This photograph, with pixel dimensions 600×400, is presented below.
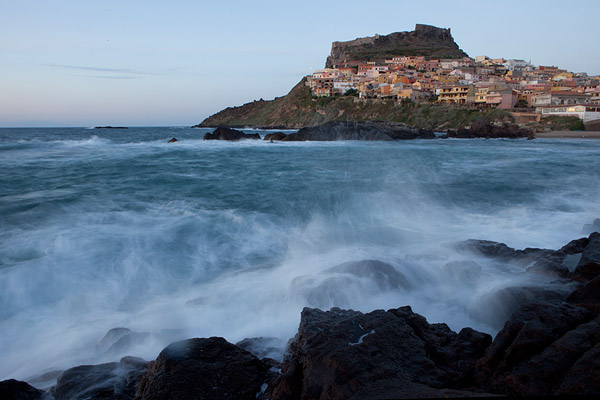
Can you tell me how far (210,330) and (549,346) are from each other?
3.67 metres

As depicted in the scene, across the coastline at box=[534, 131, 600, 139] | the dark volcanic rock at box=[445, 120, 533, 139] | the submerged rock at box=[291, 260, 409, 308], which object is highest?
the dark volcanic rock at box=[445, 120, 533, 139]

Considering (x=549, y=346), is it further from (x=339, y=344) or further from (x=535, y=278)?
(x=535, y=278)

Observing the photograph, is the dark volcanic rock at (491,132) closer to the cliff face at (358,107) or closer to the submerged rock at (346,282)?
the cliff face at (358,107)

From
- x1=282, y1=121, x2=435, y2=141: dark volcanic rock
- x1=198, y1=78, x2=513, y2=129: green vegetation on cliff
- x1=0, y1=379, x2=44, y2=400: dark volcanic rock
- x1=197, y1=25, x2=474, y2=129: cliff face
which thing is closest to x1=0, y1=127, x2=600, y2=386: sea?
x1=0, y1=379, x2=44, y2=400: dark volcanic rock

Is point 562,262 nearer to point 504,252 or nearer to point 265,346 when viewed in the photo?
point 504,252

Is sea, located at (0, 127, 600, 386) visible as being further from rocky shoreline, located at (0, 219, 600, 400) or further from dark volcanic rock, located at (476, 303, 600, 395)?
dark volcanic rock, located at (476, 303, 600, 395)

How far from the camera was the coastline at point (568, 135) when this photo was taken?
40.8m

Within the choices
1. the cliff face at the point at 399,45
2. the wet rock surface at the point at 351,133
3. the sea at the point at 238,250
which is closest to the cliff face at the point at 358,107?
the cliff face at the point at 399,45

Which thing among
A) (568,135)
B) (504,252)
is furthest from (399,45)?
(504,252)

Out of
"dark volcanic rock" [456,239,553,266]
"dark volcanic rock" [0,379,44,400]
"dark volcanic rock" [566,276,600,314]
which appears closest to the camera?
"dark volcanic rock" [0,379,44,400]

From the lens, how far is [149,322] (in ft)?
16.7

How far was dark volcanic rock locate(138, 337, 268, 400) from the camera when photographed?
9.83 ft

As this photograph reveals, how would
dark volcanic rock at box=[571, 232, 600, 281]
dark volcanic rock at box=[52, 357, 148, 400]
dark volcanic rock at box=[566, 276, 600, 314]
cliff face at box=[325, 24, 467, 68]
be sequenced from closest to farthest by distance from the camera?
dark volcanic rock at box=[52, 357, 148, 400], dark volcanic rock at box=[566, 276, 600, 314], dark volcanic rock at box=[571, 232, 600, 281], cliff face at box=[325, 24, 467, 68]

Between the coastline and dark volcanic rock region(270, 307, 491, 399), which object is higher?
the coastline
